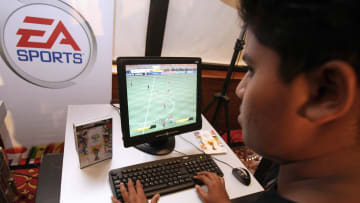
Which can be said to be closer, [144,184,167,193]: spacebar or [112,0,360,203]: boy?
[112,0,360,203]: boy

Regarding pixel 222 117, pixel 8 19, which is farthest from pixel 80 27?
pixel 222 117

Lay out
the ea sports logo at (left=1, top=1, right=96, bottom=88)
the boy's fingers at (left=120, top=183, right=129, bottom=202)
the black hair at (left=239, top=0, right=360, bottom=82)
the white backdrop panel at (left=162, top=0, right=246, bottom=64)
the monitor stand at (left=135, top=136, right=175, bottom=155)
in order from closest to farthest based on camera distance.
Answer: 1. the black hair at (left=239, top=0, right=360, bottom=82)
2. the boy's fingers at (left=120, top=183, right=129, bottom=202)
3. the monitor stand at (left=135, top=136, right=175, bottom=155)
4. the ea sports logo at (left=1, top=1, right=96, bottom=88)
5. the white backdrop panel at (left=162, top=0, right=246, bottom=64)

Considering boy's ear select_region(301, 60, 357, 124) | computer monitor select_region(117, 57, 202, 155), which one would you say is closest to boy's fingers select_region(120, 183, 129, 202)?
computer monitor select_region(117, 57, 202, 155)

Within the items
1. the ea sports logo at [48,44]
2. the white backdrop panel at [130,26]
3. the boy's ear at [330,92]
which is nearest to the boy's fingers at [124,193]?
the boy's ear at [330,92]

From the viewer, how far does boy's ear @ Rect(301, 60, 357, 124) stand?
296 mm

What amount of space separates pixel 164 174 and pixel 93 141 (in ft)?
1.11

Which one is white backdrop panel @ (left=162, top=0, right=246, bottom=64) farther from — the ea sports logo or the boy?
the boy

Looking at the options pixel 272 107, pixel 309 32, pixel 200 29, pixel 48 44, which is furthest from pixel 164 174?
pixel 200 29

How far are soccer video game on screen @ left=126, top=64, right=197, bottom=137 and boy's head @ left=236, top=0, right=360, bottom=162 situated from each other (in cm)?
51

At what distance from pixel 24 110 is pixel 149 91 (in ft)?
3.95

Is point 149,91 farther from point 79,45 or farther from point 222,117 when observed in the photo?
point 222,117

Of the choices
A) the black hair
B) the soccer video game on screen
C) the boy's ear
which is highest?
the black hair

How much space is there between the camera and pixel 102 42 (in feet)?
4.68

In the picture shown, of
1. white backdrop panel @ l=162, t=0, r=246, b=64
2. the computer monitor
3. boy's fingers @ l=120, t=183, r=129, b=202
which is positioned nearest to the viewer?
boy's fingers @ l=120, t=183, r=129, b=202
